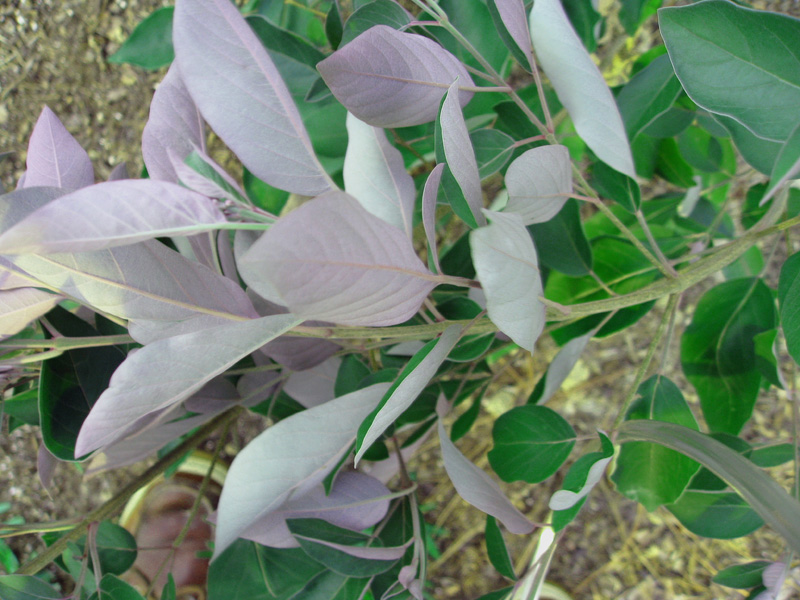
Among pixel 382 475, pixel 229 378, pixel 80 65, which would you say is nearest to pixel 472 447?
pixel 382 475

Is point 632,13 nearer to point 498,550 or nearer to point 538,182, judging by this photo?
point 538,182

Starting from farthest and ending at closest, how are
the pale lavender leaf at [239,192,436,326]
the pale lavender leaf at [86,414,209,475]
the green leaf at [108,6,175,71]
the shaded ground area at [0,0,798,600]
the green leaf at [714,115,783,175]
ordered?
the shaded ground area at [0,0,798,600] → the green leaf at [108,6,175,71] → the pale lavender leaf at [86,414,209,475] → the green leaf at [714,115,783,175] → the pale lavender leaf at [239,192,436,326]

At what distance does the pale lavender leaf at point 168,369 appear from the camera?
0.32 metres

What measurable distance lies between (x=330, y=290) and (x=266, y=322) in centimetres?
10

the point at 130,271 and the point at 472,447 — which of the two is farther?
the point at 472,447

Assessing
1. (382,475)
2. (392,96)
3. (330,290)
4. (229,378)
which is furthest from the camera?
(382,475)

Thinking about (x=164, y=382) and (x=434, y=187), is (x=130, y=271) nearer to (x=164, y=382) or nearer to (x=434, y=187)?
(x=164, y=382)

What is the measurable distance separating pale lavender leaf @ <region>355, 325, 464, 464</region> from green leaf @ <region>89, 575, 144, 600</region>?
1.07 ft

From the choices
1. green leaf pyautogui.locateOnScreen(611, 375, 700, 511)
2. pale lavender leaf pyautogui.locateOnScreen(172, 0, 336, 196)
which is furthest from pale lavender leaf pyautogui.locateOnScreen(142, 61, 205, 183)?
green leaf pyautogui.locateOnScreen(611, 375, 700, 511)

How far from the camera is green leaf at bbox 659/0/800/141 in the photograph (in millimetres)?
329

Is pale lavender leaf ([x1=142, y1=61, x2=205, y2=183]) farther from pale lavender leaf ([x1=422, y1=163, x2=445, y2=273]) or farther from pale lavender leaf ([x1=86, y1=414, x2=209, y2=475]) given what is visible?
pale lavender leaf ([x1=86, y1=414, x2=209, y2=475])

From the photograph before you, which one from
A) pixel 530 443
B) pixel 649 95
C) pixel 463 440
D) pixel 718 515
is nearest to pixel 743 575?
pixel 718 515

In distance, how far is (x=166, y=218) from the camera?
27cm

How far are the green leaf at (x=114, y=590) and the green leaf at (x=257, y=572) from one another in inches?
Result: 3.8
